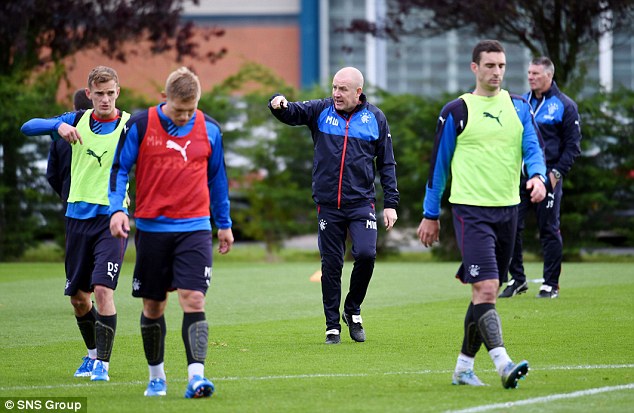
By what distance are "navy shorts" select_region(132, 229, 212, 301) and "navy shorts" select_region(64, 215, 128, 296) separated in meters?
1.07

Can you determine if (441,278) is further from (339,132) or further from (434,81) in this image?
(434,81)

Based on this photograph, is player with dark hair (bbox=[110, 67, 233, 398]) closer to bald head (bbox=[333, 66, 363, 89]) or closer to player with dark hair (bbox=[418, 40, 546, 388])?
player with dark hair (bbox=[418, 40, 546, 388])

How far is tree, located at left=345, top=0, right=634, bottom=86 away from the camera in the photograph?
74.8 ft

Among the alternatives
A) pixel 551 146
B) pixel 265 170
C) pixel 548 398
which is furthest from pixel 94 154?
pixel 265 170

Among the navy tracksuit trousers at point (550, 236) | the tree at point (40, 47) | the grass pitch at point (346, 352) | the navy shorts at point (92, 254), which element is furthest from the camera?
the tree at point (40, 47)

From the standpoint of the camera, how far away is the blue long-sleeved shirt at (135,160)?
7363 mm

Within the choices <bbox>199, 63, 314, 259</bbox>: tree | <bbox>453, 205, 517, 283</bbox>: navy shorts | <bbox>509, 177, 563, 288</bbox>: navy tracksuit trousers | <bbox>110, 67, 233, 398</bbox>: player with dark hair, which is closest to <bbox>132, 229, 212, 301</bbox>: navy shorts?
<bbox>110, 67, 233, 398</bbox>: player with dark hair

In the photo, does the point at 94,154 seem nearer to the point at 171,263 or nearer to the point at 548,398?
the point at 171,263

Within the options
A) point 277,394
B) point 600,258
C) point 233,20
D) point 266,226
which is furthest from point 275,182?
point 233,20

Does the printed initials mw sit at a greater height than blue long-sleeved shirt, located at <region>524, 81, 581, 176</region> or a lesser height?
greater

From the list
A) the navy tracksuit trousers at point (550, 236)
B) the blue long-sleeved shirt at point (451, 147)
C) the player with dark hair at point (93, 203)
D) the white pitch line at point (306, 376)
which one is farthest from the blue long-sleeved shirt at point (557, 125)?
the player with dark hair at point (93, 203)

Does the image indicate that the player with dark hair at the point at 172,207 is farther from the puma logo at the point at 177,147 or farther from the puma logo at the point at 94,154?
the puma logo at the point at 94,154

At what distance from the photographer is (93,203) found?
8664 millimetres

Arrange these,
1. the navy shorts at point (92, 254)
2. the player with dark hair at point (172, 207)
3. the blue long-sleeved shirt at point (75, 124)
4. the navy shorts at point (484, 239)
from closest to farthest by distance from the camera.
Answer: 1. the player with dark hair at point (172, 207)
2. the navy shorts at point (484, 239)
3. the navy shorts at point (92, 254)
4. the blue long-sleeved shirt at point (75, 124)
